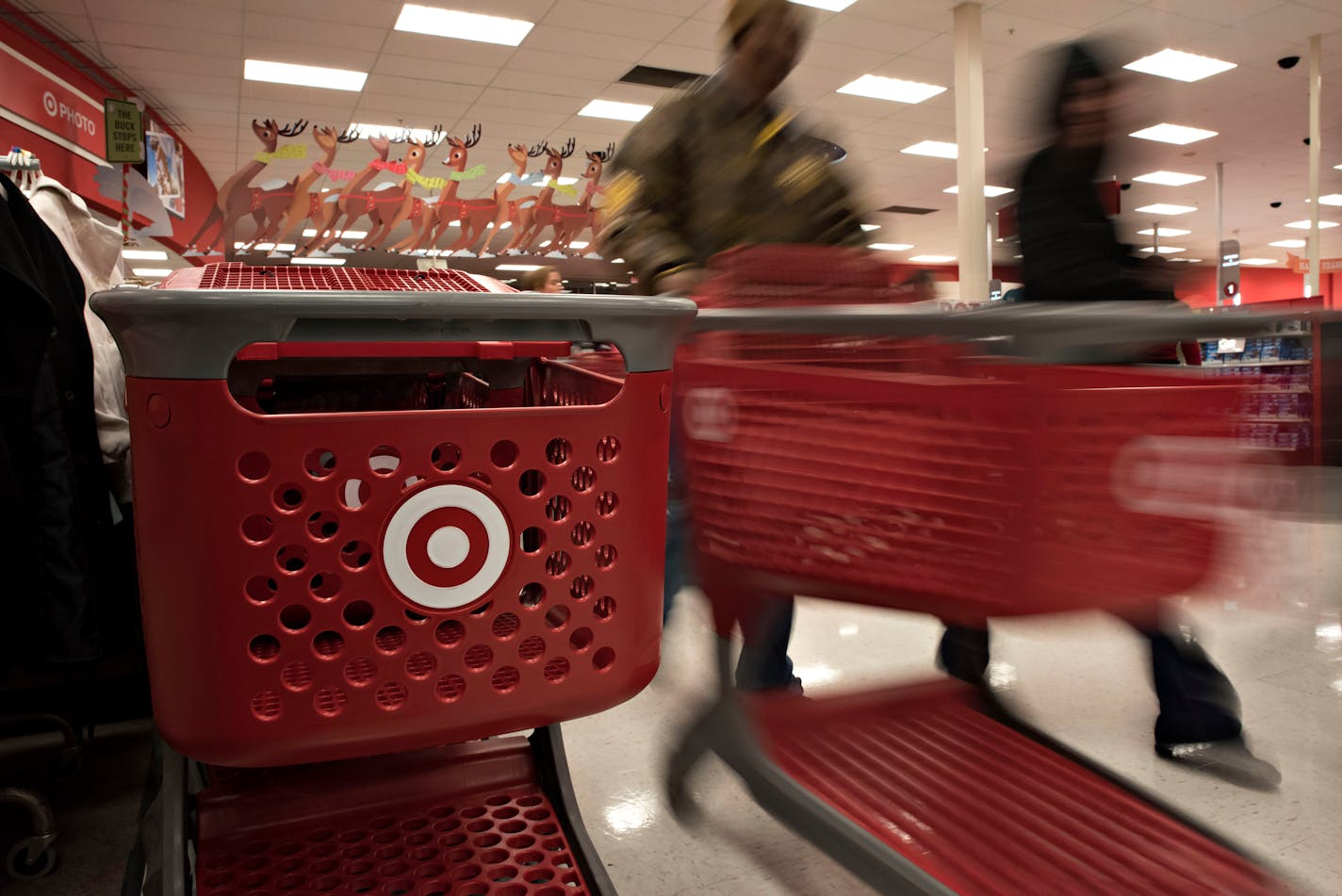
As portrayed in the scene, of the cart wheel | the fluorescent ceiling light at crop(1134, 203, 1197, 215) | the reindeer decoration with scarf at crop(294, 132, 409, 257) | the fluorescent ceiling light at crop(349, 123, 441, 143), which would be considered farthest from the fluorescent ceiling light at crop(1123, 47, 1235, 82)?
the cart wheel

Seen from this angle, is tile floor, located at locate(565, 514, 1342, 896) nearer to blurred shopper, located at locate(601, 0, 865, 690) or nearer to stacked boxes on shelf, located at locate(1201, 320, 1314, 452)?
stacked boxes on shelf, located at locate(1201, 320, 1314, 452)

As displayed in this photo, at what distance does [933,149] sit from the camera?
1052 cm

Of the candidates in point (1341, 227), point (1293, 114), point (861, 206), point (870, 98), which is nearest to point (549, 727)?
point (861, 206)

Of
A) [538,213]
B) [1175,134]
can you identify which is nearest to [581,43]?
[538,213]

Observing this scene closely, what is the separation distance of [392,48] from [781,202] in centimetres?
665

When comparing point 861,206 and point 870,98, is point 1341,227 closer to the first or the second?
point 870,98

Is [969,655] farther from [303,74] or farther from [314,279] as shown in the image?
[303,74]

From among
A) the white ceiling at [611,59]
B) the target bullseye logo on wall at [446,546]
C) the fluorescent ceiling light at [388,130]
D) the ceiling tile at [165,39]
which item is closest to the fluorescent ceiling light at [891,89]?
the white ceiling at [611,59]

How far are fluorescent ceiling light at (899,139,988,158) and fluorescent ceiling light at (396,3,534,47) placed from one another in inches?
208

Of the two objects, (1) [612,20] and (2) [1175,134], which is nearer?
(1) [612,20]

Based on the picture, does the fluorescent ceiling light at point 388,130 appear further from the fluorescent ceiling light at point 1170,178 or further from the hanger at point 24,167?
the fluorescent ceiling light at point 1170,178

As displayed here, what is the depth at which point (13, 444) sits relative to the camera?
145 centimetres

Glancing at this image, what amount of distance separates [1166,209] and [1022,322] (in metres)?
16.7

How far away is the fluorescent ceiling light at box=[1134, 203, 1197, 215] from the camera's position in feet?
47.7
